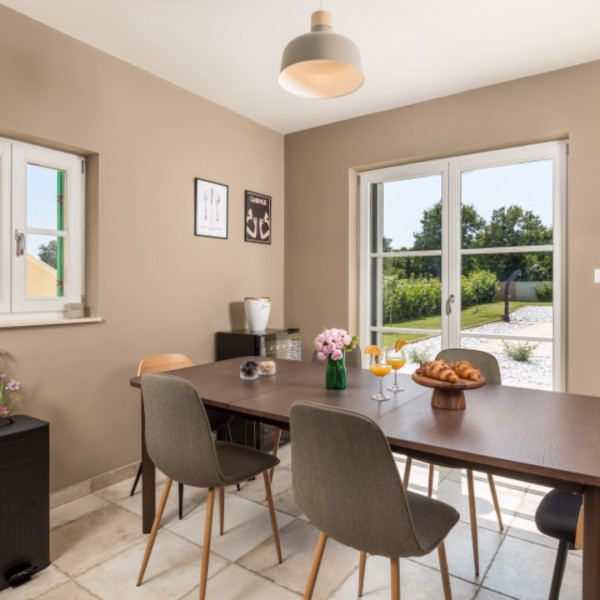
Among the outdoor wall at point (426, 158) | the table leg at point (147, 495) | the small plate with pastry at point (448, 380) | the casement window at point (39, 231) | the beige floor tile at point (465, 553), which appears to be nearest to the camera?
the small plate with pastry at point (448, 380)

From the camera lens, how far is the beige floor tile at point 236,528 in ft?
7.40

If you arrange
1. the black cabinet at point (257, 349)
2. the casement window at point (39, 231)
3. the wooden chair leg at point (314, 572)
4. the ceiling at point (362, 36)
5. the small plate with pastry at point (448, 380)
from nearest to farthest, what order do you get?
the wooden chair leg at point (314, 572) → the small plate with pastry at point (448, 380) → the ceiling at point (362, 36) → the casement window at point (39, 231) → the black cabinet at point (257, 349)

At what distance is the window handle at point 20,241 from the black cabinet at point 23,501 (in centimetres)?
105

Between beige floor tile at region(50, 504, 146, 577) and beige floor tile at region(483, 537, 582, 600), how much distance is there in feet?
5.67

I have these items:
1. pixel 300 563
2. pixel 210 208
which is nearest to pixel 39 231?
pixel 210 208

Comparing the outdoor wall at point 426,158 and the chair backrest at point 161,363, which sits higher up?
the outdoor wall at point 426,158

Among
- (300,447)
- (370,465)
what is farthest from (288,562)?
(370,465)

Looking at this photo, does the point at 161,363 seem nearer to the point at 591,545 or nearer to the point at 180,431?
the point at 180,431

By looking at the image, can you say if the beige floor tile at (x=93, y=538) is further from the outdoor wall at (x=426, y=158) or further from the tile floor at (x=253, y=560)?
the outdoor wall at (x=426, y=158)

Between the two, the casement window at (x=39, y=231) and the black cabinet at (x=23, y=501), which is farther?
the casement window at (x=39, y=231)

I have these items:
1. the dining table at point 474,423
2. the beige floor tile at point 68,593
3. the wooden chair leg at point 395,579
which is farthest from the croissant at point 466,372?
the beige floor tile at point 68,593

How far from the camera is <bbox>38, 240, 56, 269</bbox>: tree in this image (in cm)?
280

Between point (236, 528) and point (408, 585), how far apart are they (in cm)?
93

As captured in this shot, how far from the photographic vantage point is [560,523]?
150 cm
